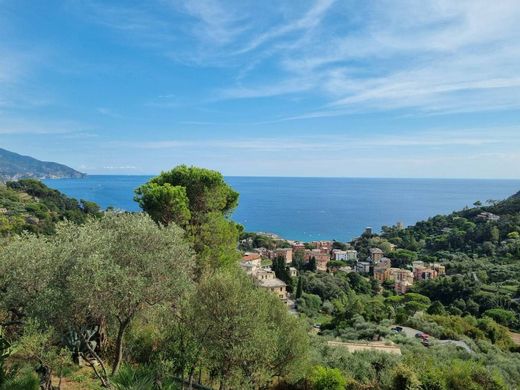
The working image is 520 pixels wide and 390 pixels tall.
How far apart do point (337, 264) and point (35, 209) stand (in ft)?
162

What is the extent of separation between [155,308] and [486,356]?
50.2 feet

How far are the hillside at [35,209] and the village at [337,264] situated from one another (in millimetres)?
23786

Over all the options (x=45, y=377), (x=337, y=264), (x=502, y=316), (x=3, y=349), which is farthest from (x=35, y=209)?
(x=502, y=316)

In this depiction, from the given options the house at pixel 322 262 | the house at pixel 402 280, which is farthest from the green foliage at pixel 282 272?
the house at pixel 402 280

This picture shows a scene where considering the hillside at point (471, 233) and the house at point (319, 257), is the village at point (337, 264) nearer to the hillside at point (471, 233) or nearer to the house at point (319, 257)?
the house at point (319, 257)

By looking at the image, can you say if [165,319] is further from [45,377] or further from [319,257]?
[319,257]

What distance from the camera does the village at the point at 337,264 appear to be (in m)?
52.2

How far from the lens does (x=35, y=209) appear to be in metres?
59.2

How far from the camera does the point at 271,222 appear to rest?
4624 inches

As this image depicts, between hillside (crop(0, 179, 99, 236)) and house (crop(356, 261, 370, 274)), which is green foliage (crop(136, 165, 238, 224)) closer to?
hillside (crop(0, 179, 99, 236))

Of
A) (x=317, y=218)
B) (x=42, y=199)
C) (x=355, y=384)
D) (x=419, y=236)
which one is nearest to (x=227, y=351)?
(x=355, y=384)

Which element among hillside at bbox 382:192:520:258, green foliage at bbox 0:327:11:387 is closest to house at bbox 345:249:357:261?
hillside at bbox 382:192:520:258

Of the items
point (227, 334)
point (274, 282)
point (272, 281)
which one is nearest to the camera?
point (227, 334)

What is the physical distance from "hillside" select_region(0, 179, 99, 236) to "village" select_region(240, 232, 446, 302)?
2379 cm
